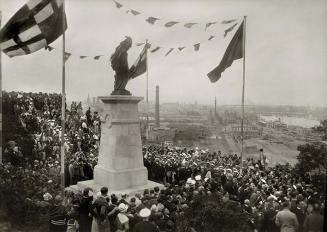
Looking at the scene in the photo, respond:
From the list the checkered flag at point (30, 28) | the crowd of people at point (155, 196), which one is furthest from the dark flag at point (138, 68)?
the crowd of people at point (155, 196)

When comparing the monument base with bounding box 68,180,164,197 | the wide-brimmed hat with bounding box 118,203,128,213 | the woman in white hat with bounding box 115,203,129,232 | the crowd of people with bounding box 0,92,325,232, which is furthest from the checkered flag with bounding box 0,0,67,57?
the woman in white hat with bounding box 115,203,129,232

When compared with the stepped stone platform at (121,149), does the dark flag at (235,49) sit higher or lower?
higher

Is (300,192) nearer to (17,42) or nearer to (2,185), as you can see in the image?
(2,185)

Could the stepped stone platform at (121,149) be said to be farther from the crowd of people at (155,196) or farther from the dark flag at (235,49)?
the dark flag at (235,49)

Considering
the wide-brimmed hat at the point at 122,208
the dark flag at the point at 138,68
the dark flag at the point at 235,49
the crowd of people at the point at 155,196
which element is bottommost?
the crowd of people at the point at 155,196

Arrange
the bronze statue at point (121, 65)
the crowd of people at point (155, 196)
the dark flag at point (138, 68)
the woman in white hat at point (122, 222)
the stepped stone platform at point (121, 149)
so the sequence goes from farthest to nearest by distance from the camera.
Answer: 1. the dark flag at point (138, 68)
2. the bronze statue at point (121, 65)
3. the stepped stone platform at point (121, 149)
4. the crowd of people at point (155, 196)
5. the woman in white hat at point (122, 222)

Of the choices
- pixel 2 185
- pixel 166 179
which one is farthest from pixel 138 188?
pixel 2 185
